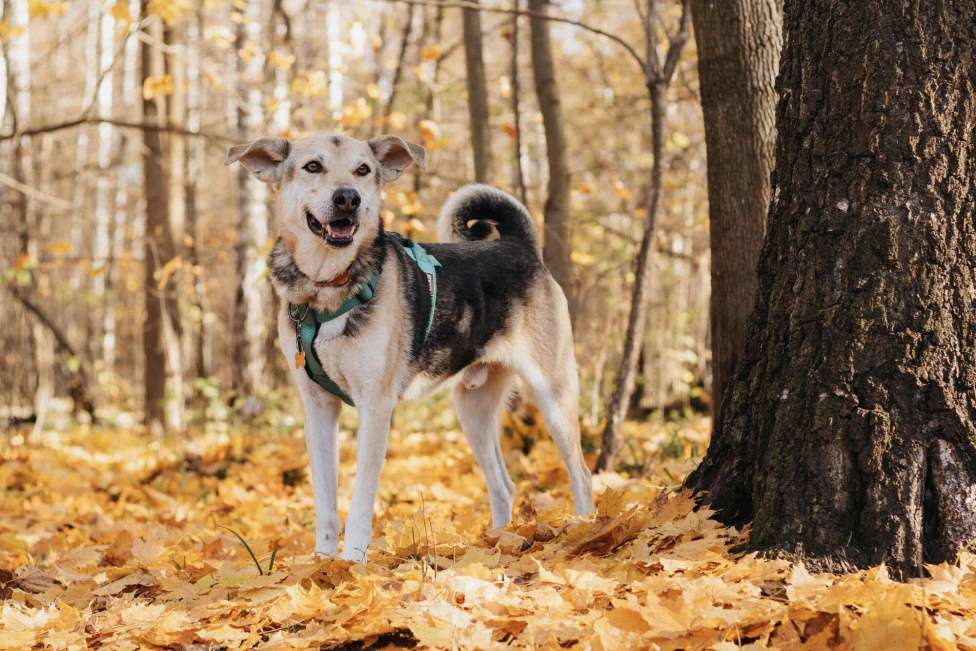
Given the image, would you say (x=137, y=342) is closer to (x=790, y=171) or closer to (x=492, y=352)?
(x=492, y=352)

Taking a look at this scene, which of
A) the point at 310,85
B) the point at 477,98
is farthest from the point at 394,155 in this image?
the point at 310,85

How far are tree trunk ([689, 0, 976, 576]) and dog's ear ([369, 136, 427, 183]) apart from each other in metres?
2.19

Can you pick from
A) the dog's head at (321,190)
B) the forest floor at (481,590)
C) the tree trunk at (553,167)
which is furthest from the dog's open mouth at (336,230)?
the tree trunk at (553,167)

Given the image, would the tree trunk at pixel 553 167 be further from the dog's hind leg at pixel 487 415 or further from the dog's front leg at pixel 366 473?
the dog's front leg at pixel 366 473

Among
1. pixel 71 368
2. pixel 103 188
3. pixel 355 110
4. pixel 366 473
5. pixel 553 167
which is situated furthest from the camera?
pixel 103 188

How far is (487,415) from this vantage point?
561cm

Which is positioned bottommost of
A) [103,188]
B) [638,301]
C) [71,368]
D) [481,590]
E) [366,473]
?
[481,590]

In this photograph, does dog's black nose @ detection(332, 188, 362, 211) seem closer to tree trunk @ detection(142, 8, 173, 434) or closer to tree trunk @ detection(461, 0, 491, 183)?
tree trunk @ detection(461, 0, 491, 183)

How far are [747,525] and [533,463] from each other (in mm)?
4008

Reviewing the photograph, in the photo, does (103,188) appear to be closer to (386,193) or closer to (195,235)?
(195,235)

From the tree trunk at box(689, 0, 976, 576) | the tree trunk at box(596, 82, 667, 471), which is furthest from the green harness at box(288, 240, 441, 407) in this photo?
the tree trunk at box(596, 82, 667, 471)

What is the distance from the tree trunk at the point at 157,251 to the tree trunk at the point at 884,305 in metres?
9.55

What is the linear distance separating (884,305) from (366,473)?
231 cm

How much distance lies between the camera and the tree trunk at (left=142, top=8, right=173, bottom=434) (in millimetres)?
11625
